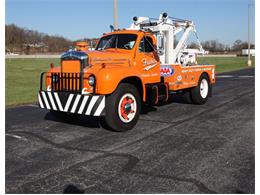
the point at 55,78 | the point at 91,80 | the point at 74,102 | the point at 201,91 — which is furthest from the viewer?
the point at 201,91

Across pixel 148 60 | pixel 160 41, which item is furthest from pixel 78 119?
pixel 160 41

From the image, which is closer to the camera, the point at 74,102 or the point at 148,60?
the point at 74,102

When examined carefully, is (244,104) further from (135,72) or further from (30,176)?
(30,176)

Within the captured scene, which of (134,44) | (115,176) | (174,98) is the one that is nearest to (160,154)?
(115,176)

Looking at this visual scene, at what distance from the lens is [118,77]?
673 cm

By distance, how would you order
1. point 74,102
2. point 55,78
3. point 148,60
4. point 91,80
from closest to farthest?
point 91,80 < point 74,102 < point 55,78 < point 148,60

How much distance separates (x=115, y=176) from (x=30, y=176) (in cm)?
127

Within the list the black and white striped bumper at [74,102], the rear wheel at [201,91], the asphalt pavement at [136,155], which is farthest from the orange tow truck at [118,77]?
the asphalt pavement at [136,155]

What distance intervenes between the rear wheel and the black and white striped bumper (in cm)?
467

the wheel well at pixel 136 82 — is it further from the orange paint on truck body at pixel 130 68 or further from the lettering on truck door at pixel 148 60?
the lettering on truck door at pixel 148 60

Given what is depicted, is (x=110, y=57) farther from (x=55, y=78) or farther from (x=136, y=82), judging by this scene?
(x=55, y=78)

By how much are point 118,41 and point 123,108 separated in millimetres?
2257

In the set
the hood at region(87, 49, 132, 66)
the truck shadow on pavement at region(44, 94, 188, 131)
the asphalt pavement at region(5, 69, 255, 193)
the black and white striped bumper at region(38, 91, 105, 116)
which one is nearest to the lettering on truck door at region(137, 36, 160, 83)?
the hood at region(87, 49, 132, 66)

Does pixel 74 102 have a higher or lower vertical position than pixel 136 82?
lower
